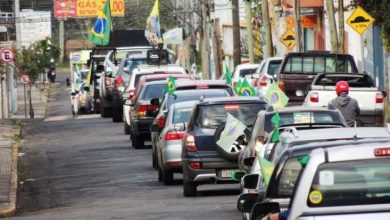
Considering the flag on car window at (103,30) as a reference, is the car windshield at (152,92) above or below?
below

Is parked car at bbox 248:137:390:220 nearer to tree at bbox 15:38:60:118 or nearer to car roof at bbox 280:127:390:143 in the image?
car roof at bbox 280:127:390:143

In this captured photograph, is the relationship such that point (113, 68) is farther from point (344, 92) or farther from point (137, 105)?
point (344, 92)

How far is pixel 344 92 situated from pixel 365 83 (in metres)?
7.35

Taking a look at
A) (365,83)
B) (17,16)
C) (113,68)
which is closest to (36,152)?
(365,83)

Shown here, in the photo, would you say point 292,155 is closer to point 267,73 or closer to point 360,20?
point 360,20

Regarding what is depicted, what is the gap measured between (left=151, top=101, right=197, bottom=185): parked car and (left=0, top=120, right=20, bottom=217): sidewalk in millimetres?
2634

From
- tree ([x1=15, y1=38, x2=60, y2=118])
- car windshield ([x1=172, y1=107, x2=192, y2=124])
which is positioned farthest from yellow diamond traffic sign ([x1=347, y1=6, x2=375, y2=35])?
tree ([x1=15, y1=38, x2=60, y2=118])

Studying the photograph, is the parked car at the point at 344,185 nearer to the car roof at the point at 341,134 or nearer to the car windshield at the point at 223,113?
the car roof at the point at 341,134

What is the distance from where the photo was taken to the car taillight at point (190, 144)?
21.2 meters

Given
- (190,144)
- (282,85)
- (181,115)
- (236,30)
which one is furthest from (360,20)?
(236,30)

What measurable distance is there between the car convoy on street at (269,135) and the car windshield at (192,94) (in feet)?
0.08

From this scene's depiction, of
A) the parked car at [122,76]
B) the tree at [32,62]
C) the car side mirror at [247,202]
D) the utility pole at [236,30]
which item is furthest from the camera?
the tree at [32,62]

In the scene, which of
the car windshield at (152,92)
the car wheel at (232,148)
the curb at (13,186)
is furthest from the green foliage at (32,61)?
the car wheel at (232,148)

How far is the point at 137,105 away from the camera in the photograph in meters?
33.4
